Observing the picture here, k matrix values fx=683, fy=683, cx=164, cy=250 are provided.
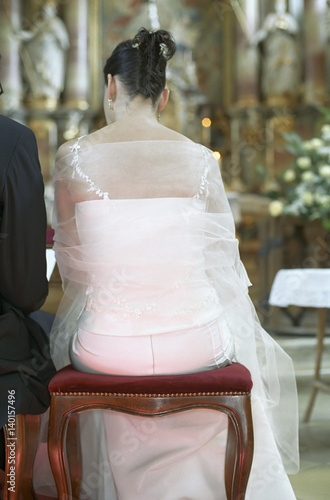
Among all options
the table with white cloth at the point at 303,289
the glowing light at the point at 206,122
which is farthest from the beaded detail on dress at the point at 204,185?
the glowing light at the point at 206,122

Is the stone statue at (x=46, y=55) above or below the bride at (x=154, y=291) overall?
above

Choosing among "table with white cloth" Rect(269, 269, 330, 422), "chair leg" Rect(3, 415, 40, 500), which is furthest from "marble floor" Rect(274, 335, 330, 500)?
"chair leg" Rect(3, 415, 40, 500)

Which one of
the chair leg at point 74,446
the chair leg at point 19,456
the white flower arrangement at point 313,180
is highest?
the white flower arrangement at point 313,180

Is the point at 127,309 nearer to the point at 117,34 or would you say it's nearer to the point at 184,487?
the point at 184,487

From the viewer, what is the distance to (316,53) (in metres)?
8.91

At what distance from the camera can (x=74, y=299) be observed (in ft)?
7.75

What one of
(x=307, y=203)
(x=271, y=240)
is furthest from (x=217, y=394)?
(x=271, y=240)

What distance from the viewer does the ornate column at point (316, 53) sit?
885cm

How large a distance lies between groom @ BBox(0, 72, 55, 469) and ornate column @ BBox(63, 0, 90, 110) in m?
7.52

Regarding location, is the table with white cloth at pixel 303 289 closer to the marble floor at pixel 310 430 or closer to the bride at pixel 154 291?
the marble floor at pixel 310 430

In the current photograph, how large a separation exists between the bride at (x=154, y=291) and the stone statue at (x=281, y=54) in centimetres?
716

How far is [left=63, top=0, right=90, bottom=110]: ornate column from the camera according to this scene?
9.46m

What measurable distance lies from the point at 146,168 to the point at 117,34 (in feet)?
26.8

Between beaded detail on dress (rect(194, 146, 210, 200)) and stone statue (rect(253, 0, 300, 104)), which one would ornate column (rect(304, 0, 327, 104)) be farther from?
beaded detail on dress (rect(194, 146, 210, 200))
